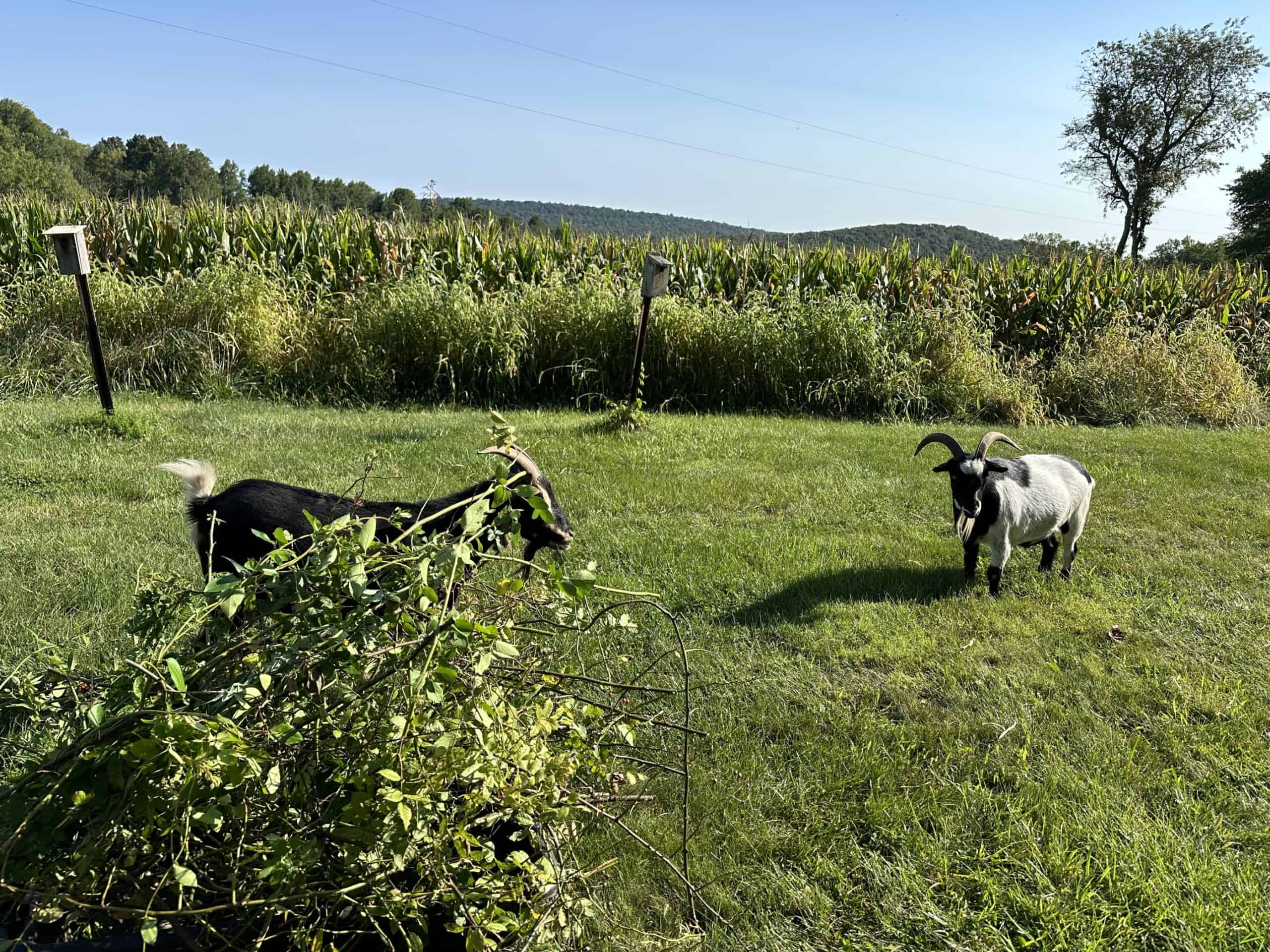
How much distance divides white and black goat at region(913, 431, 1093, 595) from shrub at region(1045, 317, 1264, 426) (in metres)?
7.23

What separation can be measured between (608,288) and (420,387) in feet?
10.3

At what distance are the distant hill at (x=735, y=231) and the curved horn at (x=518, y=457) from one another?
37.6 feet

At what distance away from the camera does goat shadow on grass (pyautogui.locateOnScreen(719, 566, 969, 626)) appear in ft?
15.4

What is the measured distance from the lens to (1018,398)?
11.3 m

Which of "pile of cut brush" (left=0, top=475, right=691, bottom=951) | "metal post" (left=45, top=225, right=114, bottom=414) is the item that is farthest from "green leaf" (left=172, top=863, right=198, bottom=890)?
"metal post" (left=45, top=225, right=114, bottom=414)

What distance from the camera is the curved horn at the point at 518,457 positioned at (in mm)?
2224

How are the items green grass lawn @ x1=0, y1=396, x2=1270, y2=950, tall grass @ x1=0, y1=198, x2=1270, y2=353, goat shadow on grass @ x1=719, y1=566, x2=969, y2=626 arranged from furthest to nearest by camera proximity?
tall grass @ x1=0, y1=198, x2=1270, y2=353 → goat shadow on grass @ x1=719, y1=566, x2=969, y2=626 → green grass lawn @ x1=0, y1=396, x2=1270, y2=950

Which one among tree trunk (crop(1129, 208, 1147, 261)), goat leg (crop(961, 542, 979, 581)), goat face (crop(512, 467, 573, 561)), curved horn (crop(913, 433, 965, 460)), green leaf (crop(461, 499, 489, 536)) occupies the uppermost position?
tree trunk (crop(1129, 208, 1147, 261))

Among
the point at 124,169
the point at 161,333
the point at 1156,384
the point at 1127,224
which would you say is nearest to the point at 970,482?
the point at 1156,384

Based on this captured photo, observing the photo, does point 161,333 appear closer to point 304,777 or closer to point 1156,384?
point 304,777

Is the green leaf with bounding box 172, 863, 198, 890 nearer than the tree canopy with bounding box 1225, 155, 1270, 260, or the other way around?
the green leaf with bounding box 172, 863, 198, 890

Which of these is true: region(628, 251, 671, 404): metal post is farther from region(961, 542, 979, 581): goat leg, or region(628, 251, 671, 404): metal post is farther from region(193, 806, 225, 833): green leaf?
region(193, 806, 225, 833): green leaf

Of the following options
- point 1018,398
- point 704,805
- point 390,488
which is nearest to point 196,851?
point 704,805

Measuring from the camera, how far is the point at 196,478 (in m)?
3.56
